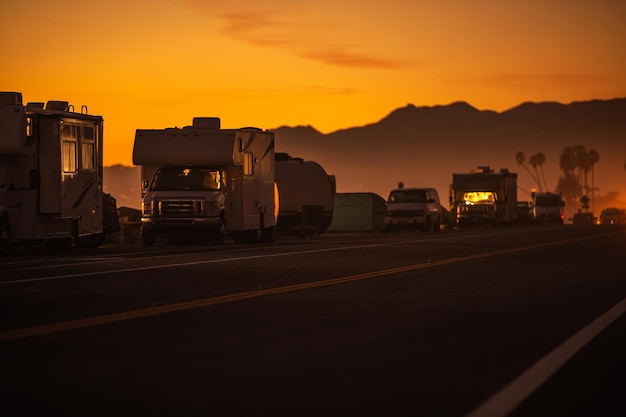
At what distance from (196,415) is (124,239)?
118 ft

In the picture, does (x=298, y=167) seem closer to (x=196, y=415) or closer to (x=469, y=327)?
(x=469, y=327)

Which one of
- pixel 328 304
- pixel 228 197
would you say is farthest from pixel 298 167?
pixel 328 304

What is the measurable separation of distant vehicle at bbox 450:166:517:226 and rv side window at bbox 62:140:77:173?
134 feet

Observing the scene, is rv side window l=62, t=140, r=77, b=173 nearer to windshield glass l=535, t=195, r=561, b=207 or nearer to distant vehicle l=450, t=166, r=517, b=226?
distant vehicle l=450, t=166, r=517, b=226

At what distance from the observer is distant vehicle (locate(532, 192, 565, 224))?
3391 inches

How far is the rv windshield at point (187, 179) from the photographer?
3778cm

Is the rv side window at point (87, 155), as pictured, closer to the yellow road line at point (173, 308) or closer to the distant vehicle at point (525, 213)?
the yellow road line at point (173, 308)

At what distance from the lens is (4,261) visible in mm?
26938

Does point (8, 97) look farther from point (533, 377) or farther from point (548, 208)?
point (548, 208)

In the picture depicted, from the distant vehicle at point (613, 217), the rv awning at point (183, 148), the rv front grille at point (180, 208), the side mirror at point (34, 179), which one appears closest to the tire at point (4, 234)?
the side mirror at point (34, 179)

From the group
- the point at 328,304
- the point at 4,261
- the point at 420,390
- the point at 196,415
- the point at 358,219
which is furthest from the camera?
the point at 358,219

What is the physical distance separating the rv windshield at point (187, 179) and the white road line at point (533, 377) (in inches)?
960

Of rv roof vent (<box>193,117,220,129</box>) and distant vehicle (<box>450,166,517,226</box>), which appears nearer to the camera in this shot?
rv roof vent (<box>193,117,220,129</box>)

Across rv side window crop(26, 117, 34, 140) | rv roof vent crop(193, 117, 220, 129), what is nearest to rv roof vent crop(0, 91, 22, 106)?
rv side window crop(26, 117, 34, 140)
